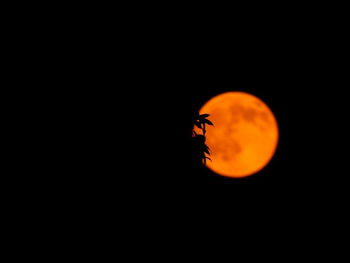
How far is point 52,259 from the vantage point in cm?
182

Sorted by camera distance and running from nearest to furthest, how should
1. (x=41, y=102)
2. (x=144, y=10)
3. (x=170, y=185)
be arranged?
(x=41, y=102) → (x=170, y=185) → (x=144, y=10)

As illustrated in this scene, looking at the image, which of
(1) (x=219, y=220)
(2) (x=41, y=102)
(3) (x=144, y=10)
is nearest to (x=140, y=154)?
(2) (x=41, y=102)

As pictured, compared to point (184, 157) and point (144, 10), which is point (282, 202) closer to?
point (144, 10)

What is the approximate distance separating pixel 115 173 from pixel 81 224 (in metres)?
0.37

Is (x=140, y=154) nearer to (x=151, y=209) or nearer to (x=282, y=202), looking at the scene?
(x=151, y=209)

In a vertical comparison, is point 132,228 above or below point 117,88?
below

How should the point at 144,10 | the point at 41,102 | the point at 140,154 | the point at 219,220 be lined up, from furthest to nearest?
the point at 219,220 < the point at 144,10 < the point at 140,154 < the point at 41,102

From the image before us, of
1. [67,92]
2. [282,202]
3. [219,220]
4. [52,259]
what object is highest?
[282,202]

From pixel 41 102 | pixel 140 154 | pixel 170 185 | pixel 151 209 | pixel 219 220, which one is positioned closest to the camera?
→ pixel 41 102

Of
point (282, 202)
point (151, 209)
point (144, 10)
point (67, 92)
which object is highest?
point (144, 10)

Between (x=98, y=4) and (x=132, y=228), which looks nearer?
(x=132, y=228)

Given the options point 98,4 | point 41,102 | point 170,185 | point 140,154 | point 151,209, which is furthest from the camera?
point 98,4

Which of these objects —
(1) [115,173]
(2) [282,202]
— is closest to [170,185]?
(1) [115,173]

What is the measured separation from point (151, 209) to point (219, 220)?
14.1 ft
